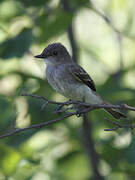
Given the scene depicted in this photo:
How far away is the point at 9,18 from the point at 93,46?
3.65 ft

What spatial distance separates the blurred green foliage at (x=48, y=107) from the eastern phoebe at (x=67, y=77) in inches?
4.1

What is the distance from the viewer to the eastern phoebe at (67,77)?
3773mm

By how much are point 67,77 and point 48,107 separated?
20.6 inches

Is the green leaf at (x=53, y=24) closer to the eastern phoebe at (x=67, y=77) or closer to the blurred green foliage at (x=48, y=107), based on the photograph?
the blurred green foliage at (x=48, y=107)

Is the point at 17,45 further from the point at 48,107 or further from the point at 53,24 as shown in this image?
the point at 48,107

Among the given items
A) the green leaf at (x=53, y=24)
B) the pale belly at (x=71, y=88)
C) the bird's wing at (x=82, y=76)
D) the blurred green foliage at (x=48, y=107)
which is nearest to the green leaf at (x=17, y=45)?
the blurred green foliage at (x=48, y=107)

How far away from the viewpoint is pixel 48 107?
3537mm

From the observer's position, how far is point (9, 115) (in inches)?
126

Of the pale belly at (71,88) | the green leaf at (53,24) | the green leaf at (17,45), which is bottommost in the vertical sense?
the pale belly at (71,88)

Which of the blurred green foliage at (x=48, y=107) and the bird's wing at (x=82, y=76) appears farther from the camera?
the bird's wing at (x=82, y=76)

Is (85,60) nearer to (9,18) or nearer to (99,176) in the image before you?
(9,18)

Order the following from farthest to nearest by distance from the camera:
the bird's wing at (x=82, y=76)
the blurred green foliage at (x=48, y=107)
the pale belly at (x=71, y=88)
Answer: the bird's wing at (x=82, y=76), the pale belly at (x=71, y=88), the blurred green foliage at (x=48, y=107)

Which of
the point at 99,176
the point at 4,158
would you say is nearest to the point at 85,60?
the point at 99,176

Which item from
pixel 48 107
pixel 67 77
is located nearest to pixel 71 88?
pixel 67 77
